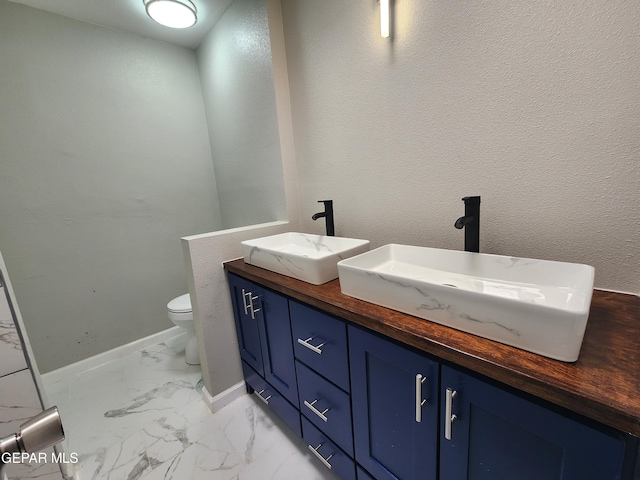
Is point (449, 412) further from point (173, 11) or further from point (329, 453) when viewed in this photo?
point (173, 11)

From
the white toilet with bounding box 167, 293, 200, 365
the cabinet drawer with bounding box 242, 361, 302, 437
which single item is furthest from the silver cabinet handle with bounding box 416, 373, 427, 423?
the white toilet with bounding box 167, 293, 200, 365

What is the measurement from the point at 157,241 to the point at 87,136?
2.80 feet

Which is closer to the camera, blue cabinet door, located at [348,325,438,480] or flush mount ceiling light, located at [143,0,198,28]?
blue cabinet door, located at [348,325,438,480]

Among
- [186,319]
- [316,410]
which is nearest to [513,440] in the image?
[316,410]

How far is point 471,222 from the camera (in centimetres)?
87

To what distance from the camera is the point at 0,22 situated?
153cm

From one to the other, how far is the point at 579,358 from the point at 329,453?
0.94 metres

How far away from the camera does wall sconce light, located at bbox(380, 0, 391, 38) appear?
3.39 feet

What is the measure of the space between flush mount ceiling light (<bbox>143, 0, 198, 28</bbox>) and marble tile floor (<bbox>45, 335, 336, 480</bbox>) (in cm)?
230

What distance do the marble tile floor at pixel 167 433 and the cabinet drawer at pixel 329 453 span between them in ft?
0.46

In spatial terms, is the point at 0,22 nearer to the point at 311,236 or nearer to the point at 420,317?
the point at 311,236

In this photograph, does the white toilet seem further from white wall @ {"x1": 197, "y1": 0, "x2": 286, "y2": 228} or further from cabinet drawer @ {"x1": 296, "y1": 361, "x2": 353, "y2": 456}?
cabinet drawer @ {"x1": 296, "y1": 361, "x2": 353, "y2": 456}

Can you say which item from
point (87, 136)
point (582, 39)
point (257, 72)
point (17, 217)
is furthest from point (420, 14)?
point (17, 217)

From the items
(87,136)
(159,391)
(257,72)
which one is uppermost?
(257,72)
